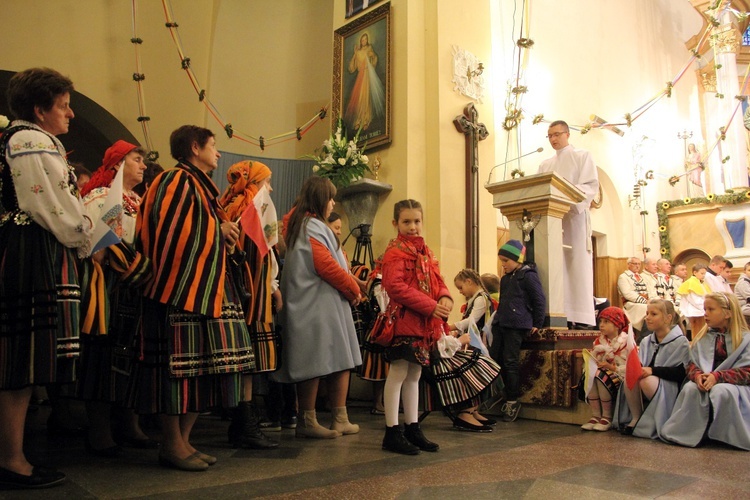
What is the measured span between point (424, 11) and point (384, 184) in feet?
7.19

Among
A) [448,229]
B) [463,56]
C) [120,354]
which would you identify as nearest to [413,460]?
[120,354]

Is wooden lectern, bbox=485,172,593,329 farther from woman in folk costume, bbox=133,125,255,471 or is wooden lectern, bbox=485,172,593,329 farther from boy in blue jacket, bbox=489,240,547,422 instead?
woman in folk costume, bbox=133,125,255,471

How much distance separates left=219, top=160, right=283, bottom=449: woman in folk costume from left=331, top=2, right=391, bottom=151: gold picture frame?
3952 millimetres

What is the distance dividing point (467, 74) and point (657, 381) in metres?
4.40

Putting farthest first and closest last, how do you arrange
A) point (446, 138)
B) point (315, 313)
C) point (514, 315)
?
point (446, 138)
point (514, 315)
point (315, 313)

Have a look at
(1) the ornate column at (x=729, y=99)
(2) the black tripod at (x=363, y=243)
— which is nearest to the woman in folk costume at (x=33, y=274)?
(2) the black tripod at (x=363, y=243)

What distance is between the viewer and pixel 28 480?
2182mm

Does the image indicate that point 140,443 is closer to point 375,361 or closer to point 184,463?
point 184,463

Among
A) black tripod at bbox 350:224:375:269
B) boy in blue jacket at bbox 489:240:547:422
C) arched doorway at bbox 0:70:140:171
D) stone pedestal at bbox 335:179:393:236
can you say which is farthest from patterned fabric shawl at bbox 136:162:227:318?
arched doorway at bbox 0:70:140:171

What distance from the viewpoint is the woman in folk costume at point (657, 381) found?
396cm

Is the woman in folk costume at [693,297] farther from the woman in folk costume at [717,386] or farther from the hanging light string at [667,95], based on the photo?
the woman in folk costume at [717,386]

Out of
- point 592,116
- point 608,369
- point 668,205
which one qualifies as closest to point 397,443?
point 608,369

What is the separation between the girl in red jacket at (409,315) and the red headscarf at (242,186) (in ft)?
2.51

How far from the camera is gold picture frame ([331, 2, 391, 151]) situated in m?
7.09
